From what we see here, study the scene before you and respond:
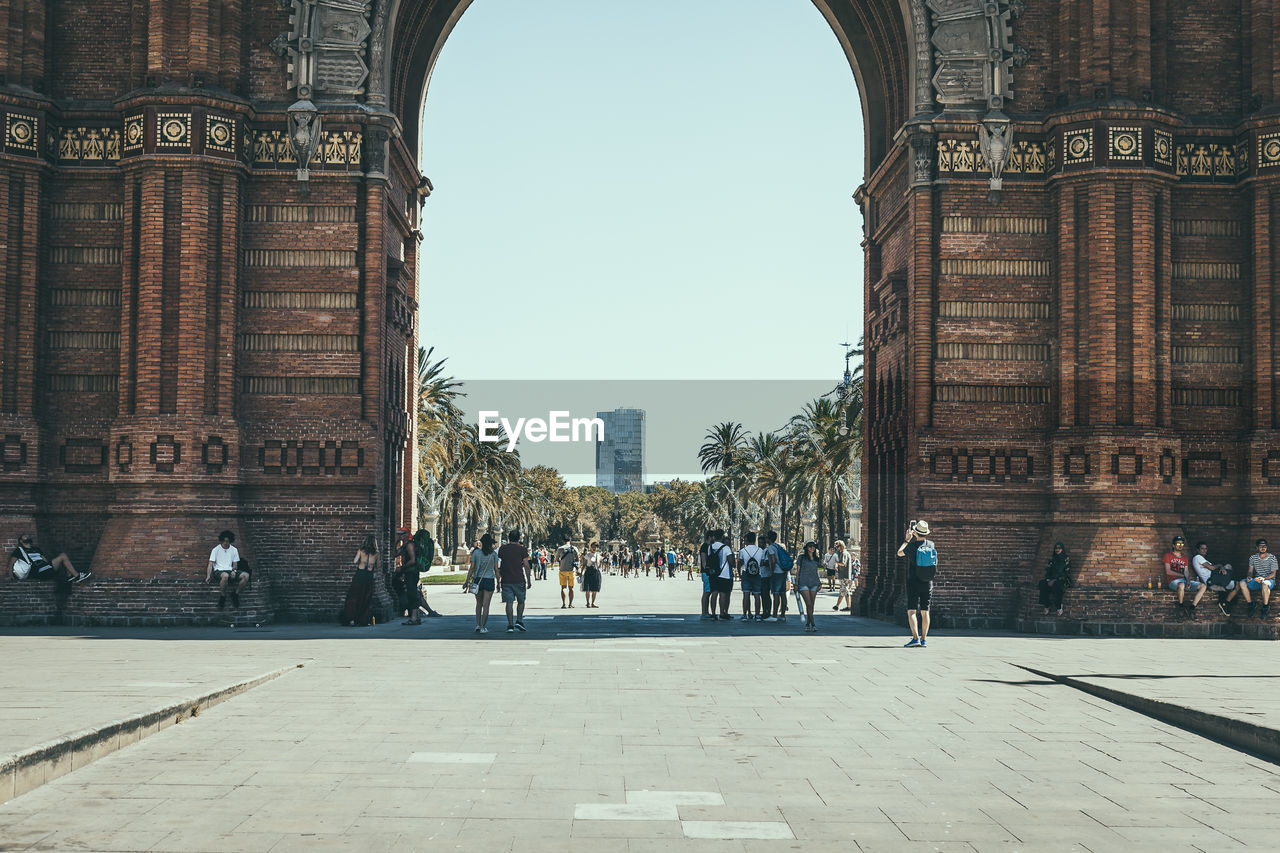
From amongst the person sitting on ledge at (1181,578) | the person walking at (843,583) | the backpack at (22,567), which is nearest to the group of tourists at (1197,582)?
the person sitting on ledge at (1181,578)

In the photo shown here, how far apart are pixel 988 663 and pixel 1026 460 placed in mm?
8531

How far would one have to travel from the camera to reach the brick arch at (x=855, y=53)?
27953 millimetres

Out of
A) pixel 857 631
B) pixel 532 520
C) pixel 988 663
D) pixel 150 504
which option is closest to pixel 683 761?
pixel 988 663

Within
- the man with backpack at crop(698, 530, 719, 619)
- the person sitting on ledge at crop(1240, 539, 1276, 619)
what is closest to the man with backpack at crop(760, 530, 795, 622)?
the man with backpack at crop(698, 530, 719, 619)

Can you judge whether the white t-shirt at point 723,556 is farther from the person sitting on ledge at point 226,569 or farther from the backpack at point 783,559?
the person sitting on ledge at point 226,569

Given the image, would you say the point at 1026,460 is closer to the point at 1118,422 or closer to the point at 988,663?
the point at 1118,422

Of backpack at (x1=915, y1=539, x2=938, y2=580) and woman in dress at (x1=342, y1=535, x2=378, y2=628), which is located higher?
backpack at (x1=915, y1=539, x2=938, y2=580)

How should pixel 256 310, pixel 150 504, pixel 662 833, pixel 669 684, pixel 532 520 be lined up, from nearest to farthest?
1. pixel 662 833
2. pixel 669 684
3. pixel 150 504
4. pixel 256 310
5. pixel 532 520

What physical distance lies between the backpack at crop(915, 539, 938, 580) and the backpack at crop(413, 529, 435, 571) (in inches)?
373

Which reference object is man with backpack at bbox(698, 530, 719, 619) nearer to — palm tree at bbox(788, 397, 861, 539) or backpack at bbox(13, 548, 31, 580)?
backpack at bbox(13, 548, 31, 580)

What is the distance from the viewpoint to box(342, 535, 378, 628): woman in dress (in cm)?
2403

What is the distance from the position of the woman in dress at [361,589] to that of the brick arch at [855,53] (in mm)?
8984

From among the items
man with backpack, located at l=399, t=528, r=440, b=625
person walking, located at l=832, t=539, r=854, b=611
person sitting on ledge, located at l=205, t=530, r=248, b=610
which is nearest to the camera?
person sitting on ledge, located at l=205, t=530, r=248, b=610

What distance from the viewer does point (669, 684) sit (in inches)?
575
